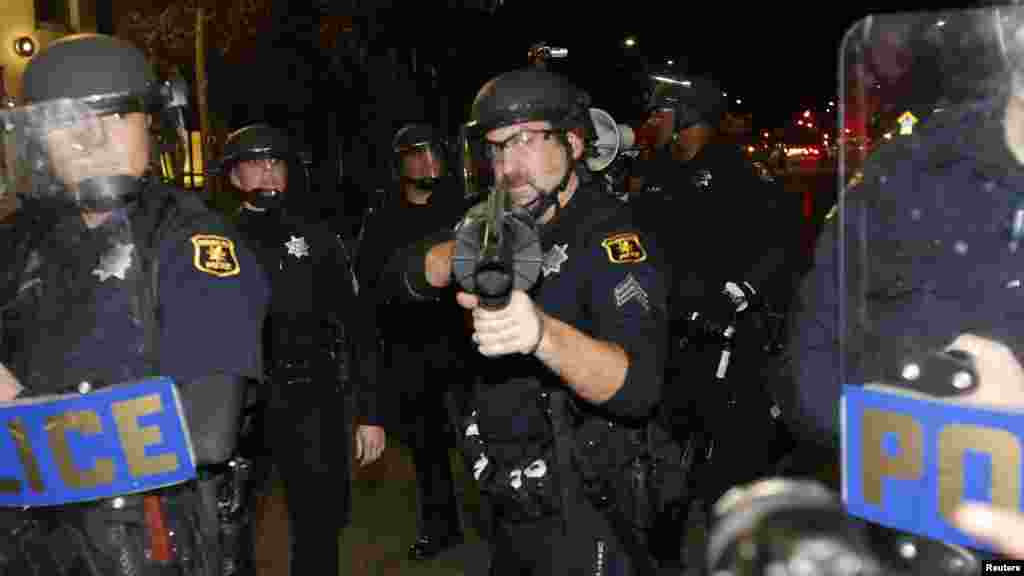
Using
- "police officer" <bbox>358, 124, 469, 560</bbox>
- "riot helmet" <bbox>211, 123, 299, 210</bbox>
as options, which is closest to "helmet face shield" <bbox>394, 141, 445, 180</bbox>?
"police officer" <bbox>358, 124, 469, 560</bbox>

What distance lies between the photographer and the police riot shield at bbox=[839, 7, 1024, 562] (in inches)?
59.6

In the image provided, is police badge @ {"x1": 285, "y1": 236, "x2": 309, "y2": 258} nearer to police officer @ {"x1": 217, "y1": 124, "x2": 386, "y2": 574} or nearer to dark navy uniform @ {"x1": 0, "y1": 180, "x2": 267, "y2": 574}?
police officer @ {"x1": 217, "y1": 124, "x2": 386, "y2": 574}

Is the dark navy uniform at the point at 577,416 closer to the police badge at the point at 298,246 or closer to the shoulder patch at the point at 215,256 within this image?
the shoulder patch at the point at 215,256

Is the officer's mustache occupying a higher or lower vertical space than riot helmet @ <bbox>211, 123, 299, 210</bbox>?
lower

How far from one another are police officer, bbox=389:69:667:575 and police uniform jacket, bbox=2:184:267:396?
55 centimetres

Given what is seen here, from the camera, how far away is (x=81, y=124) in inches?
98.8

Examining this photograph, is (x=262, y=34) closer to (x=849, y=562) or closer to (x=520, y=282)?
(x=520, y=282)

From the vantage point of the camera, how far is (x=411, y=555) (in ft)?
17.6

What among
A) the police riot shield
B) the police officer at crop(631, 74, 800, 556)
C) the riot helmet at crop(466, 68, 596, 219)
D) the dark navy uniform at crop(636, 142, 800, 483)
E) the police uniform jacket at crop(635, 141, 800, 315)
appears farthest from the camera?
the police uniform jacket at crop(635, 141, 800, 315)

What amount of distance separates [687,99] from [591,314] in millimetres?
3353

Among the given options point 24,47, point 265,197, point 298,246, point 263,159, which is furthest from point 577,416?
point 24,47

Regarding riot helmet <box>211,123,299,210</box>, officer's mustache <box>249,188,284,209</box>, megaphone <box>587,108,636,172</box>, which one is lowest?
officer's mustache <box>249,188,284,209</box>

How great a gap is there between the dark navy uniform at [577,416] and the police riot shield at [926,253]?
971 mm

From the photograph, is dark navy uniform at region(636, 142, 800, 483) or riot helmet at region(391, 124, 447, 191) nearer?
dark navy uniform at region(636, 142, 800, 483)
